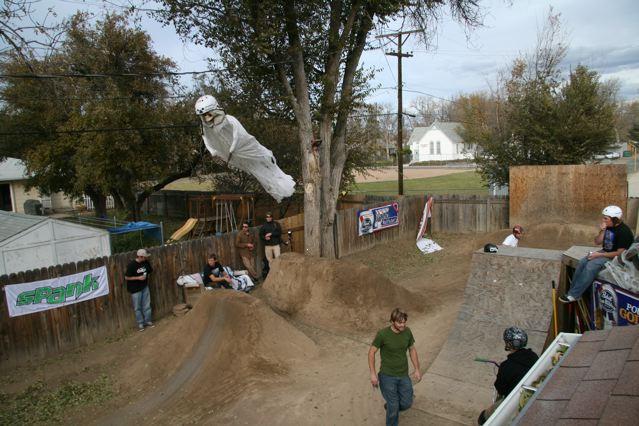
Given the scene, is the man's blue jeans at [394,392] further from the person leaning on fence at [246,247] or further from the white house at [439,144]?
the white house at [439,144]

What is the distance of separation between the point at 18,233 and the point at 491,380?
12.0 meters

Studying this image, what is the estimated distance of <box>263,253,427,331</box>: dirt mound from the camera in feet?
34.9

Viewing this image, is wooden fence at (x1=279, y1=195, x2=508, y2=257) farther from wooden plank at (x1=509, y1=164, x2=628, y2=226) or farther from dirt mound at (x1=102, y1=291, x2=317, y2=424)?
dirt mound at (x1=102, y1=291, x2=317, y2=424)

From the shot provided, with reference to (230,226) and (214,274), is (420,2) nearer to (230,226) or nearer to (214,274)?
(214,274)

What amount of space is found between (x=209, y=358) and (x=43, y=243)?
735 centimetres

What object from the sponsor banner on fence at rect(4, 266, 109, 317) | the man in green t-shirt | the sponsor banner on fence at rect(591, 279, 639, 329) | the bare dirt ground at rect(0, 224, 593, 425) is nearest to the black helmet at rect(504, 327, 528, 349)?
the man in green t-shirt

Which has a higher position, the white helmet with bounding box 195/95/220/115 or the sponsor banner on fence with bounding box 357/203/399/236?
the white helmet with bounding box 195/95/220/115

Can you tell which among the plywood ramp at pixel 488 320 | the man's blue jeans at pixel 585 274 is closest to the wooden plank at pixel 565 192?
the plywood ramp at pixel 488 320

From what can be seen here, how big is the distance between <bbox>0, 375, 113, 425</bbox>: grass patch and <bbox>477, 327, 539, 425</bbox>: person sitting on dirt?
6.21 meters

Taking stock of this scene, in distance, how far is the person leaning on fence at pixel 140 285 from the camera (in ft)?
34.1

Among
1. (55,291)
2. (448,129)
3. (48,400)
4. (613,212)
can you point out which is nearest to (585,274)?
(613,212)

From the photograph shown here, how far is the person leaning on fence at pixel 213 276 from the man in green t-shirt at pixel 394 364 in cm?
647

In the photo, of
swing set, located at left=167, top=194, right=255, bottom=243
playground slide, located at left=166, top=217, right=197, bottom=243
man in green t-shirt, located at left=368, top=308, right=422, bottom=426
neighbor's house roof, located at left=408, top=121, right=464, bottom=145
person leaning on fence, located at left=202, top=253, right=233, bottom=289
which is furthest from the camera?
→ neighbor's house roof, located at left=408, top=121, right=464, bottom=145

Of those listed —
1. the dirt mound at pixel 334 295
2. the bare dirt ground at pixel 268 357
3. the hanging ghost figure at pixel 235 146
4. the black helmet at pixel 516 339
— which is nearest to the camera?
the black helmet at pixel 516 339
